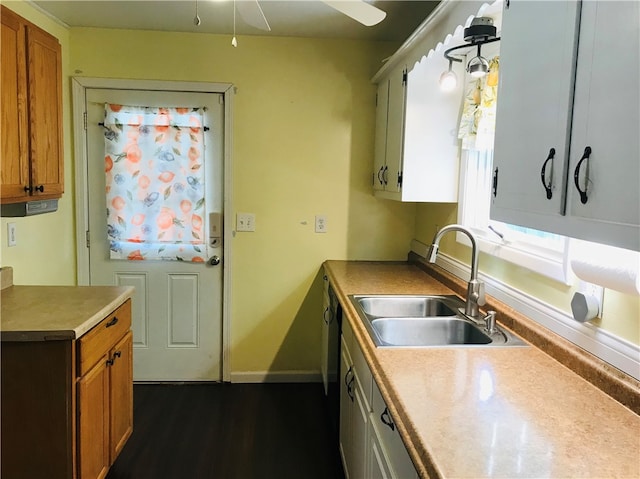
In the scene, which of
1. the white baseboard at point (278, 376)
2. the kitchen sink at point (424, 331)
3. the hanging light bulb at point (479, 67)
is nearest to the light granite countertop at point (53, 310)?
the kitchen sink at point (424, 331)

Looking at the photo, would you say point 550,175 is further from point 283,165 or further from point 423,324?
point 283,165

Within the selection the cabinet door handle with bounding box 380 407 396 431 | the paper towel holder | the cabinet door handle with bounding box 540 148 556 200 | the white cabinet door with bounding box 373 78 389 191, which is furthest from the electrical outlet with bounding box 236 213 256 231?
the cabinet door handle with bounding box 540 148 556 200

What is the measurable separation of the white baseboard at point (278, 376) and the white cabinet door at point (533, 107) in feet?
8.09

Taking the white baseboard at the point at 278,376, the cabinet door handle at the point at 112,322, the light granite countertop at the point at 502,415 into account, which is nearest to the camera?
the light granite countertop at the point at 502,415

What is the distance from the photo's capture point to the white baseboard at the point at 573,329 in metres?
1.41

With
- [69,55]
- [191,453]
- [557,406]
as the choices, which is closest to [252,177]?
[69,55]

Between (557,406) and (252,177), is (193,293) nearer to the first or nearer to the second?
(252,177)

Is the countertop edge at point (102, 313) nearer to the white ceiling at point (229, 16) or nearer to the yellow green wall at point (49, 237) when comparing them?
the yellow green wall at point (49, 237)

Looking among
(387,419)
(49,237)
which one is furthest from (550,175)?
(49,237)

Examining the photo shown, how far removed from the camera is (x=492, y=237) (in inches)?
95.3

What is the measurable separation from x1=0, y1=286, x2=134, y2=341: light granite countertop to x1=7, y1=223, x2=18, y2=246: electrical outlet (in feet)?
0.94

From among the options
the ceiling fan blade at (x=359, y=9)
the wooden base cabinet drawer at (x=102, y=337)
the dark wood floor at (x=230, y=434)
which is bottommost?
the dark wood floor at (x=230, y=434)

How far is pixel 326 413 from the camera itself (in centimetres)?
321

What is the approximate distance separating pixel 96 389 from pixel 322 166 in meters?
2.05
